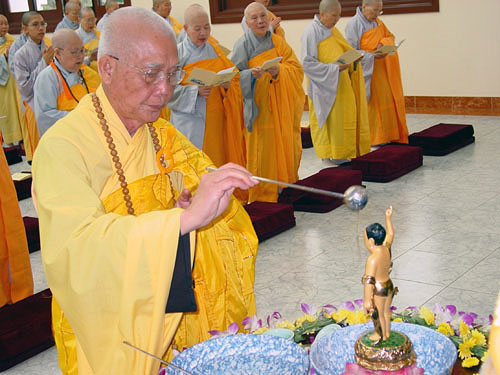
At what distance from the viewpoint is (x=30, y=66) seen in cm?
872

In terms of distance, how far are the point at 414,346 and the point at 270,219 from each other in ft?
12.1

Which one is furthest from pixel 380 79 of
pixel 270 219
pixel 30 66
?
pixel 30 66

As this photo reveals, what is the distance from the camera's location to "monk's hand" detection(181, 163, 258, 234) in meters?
1.71

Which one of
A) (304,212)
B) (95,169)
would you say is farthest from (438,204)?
(95,169)

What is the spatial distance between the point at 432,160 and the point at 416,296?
11.5ft

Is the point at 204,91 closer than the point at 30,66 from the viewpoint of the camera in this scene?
Yes

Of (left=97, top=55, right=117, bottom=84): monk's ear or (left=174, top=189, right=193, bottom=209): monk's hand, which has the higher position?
(left=97, top=55, right=117, bottom=84): monk's ear

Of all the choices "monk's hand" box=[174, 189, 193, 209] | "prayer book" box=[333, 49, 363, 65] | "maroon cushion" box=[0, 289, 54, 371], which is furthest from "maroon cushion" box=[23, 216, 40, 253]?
"monk's hand" box=[174, 189, 193, 209]

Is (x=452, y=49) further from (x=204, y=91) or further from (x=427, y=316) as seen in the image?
(x=427, y=316)

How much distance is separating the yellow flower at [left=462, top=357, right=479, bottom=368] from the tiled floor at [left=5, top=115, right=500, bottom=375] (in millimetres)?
1341

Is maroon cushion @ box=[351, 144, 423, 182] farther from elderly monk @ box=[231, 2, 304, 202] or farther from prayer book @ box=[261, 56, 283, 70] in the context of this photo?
prayer book @ box=[261, 56, 283, 70]

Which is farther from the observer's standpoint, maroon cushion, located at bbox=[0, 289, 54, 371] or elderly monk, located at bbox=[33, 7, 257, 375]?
maroon cushion, located at bbox=[0, 289, 54, 371]

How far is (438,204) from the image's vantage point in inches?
227

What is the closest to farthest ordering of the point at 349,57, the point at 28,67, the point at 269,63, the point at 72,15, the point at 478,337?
the point at 478,337 → the point at 269,63 → the point at 349,57 → the point at 28,67 → the point at 72,15
